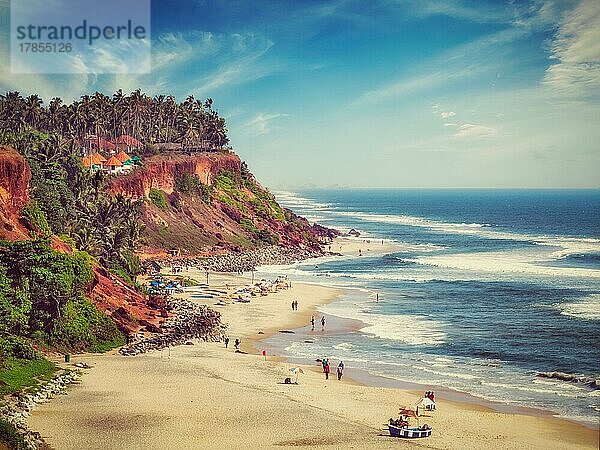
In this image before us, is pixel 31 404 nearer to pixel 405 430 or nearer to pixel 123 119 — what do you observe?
pixel 405 430

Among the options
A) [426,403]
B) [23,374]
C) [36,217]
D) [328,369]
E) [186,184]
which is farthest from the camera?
[186,184]

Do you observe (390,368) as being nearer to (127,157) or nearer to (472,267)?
(472,267)

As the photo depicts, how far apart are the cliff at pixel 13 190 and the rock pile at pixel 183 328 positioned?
991 cm

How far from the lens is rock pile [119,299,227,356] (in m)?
38.7

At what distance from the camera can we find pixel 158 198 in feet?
282

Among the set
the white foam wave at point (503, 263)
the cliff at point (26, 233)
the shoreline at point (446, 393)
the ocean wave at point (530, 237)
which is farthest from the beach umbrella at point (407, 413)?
the ocean wave at point (530, 237)

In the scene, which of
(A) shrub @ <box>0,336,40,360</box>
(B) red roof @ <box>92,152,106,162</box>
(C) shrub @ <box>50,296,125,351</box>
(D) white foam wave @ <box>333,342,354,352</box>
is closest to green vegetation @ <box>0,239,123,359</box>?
(C) shrub @ <box>50,296,125,351</box>

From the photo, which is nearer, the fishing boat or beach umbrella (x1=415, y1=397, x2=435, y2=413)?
the fishing boat

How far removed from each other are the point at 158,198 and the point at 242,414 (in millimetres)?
61423

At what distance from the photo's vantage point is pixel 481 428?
27.2 meters

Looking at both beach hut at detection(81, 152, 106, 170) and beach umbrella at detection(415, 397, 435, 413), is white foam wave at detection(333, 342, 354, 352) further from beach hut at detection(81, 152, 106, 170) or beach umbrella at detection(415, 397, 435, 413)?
beach hut at detection(81, 152, 106, 170)

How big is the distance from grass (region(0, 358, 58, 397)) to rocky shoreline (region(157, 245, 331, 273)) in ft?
132

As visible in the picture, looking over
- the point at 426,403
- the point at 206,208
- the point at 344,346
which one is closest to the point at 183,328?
the point at 344,346

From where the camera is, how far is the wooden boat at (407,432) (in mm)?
25672
